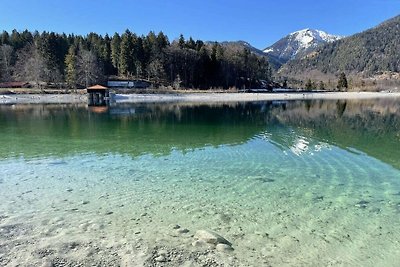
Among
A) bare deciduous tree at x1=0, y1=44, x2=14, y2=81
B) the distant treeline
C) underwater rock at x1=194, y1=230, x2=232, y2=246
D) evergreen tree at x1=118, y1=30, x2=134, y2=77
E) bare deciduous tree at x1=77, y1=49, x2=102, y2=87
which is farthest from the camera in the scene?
evergreen tree at x1=118, y1=30, x2=134, y2=77

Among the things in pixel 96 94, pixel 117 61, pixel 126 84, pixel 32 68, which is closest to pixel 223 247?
pixel 96 94

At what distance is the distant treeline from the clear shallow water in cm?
8296

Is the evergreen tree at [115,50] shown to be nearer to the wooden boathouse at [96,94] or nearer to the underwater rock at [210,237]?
the wooden boathouse at [96,94]

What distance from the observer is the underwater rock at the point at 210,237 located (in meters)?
6.16

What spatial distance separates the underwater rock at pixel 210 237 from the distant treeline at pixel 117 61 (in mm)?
90270

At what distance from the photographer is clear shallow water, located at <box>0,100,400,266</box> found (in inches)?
228

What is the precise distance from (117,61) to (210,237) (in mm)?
111708

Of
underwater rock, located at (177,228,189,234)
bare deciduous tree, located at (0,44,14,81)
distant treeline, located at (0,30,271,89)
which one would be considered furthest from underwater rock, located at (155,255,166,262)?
bare deciduous tree, located at (0,44,14,81)

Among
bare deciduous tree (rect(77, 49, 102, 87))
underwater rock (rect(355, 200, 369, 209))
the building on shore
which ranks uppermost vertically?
bare deciduous tree (rect(77, 49, 102, 87))

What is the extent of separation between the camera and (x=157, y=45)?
107812 millimetres

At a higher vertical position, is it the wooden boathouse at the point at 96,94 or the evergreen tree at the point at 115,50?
the evergreen tree at the point at 115,50

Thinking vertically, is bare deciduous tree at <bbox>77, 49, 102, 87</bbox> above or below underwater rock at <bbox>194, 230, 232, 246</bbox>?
above

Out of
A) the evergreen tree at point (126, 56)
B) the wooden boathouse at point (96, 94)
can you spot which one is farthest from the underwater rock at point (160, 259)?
the evergreen tree at point (126, 56)

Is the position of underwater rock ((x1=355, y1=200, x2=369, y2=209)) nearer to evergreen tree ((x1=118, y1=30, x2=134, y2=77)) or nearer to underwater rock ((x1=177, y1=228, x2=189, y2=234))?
underwater rock ((x1=177, y1=228, x2=189, y2=234))
